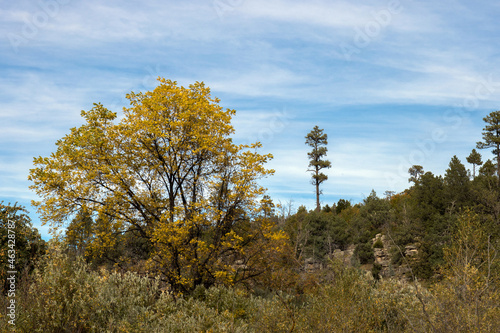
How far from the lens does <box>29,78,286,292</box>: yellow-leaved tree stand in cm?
1702

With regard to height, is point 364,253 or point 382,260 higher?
point 364,253

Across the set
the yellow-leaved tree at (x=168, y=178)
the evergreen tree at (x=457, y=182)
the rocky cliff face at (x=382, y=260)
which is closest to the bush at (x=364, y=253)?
the rocky cliff face at (x=382, y=260)

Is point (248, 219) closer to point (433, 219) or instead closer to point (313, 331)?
point (313, 331)

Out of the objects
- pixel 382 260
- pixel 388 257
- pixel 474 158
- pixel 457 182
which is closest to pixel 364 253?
pixel 382 260

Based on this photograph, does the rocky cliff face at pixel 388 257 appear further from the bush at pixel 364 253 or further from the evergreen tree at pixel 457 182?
the evergreen tree at pixel 457 182

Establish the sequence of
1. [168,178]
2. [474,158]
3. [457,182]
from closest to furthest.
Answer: [168,178] → [457,182] → [474,158]

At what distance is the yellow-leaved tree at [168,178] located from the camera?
17016mm

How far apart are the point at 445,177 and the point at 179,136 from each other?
2550 cm

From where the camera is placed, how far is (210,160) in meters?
18.4

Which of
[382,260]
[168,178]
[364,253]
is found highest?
[168,178]

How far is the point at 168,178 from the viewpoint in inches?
714

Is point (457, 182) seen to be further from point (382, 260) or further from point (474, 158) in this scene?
point (474, 158)

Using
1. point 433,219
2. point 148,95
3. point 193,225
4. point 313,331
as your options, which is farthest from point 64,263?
point 433,219

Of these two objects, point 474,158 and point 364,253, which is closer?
point 364,253
